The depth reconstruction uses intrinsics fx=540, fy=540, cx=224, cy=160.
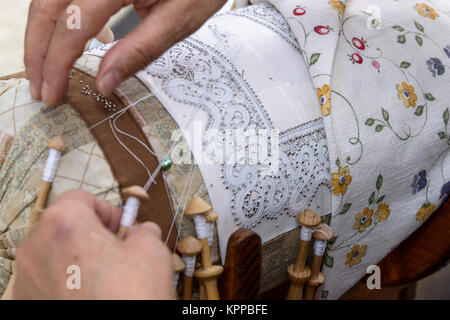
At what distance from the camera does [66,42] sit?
0.60 meters

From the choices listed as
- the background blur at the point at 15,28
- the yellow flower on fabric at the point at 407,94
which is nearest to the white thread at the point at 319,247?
the yellow flower on fabric at the point at 407,94

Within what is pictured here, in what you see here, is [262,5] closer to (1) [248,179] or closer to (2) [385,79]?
(2) [385,79]

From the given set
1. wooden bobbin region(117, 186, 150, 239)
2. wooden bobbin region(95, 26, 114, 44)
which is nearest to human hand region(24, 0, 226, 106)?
wooden bobbin region(117, 186, 150, 239)

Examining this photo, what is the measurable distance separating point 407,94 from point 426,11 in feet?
0.63

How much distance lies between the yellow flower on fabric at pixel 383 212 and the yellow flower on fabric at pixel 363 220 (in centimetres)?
2

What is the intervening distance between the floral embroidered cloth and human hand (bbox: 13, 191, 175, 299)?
334mm

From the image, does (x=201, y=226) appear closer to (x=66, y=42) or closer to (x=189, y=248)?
(x=189, y=248)

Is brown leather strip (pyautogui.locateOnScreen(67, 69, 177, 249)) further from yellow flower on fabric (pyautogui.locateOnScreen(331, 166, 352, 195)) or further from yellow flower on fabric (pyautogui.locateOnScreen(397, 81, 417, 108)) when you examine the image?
yellow flower on fabric (pyautogui.locateOnScreen(397, 81, 417, 108))

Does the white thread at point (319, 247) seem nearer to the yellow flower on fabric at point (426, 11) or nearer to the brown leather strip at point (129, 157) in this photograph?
the brown leather strip at point (129, 157)

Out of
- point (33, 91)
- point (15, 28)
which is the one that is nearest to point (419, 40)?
point (33, 91)

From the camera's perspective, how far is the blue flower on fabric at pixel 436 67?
0.80 meters

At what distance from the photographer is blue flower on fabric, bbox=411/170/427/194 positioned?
31.3 inches
